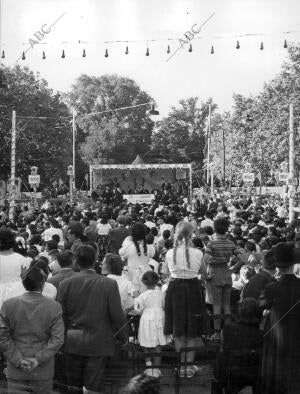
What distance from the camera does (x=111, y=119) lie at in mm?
83562

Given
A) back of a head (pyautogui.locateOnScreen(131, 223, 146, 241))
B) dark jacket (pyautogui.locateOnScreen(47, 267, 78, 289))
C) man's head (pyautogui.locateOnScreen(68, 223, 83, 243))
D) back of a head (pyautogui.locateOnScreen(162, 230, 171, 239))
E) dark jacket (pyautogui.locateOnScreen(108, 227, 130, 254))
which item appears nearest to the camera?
dark jacket (pyautogui.locateOnScreen(47, 267, 78, 289))

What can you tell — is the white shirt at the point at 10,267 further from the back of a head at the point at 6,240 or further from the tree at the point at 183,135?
the tree at the point at 183,135

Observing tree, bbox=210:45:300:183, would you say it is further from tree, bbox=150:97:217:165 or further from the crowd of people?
the crowd of people

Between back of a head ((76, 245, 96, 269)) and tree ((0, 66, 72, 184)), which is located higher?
tree ((0, 66, 72, 184))

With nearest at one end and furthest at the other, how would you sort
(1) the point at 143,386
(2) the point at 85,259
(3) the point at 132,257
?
(1) the point at 143,386 < (2) the point at 85,259 < (3) the point at 132,257

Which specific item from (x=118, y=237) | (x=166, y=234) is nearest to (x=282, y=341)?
(x=166, y=234)

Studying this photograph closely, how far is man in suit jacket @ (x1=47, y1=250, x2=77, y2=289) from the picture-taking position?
8.03 metres

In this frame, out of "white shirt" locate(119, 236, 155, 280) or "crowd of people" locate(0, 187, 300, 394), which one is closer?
"crowd of people" locate(0, 187, 300, 394)

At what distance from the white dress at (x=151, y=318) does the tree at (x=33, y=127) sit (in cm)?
4270

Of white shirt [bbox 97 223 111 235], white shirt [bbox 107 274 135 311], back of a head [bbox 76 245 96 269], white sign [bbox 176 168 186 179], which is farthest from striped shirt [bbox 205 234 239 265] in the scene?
white sign [bbox 176 168 186 179]

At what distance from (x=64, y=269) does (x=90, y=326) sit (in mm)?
1946

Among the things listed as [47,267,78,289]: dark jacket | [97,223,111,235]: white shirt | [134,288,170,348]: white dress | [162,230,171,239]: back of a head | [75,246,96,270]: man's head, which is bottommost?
[134,288,170,348]: white dress

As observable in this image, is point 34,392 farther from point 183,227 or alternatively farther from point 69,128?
point 69,128

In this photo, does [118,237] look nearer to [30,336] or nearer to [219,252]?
[219,252]
